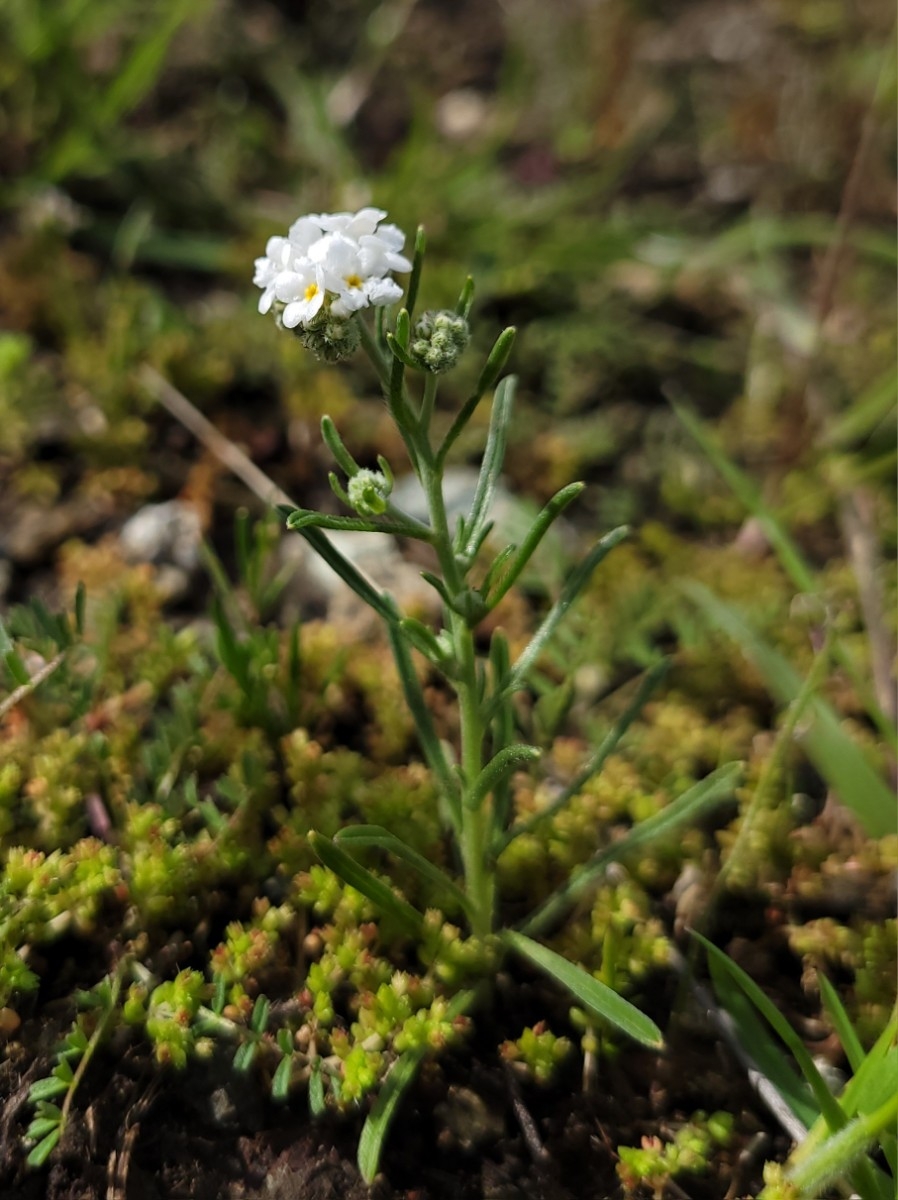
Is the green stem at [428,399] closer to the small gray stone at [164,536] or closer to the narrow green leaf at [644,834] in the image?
the narrow green leaf at [644,834]

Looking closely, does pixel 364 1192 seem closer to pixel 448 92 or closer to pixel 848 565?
pixel 848 565

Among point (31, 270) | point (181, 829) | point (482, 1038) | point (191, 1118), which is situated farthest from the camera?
point (31, 270)

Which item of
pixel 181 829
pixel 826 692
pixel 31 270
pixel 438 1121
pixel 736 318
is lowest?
pixel 438 1121

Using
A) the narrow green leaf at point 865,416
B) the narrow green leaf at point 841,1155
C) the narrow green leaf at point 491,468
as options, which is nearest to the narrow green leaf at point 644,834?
the narrow green leaf at point 841,1155

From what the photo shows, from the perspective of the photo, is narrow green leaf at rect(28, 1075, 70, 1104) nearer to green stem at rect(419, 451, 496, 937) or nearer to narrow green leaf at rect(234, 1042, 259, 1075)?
narrow green leaf at rect(234, 1042, 259, 1075)

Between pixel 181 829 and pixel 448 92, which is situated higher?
pixel 448 92

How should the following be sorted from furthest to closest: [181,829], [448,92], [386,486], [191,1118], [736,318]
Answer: [448,92] → [736,318] → [181,829] → [191,1118] → [386,486]

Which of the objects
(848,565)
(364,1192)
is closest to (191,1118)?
(364,1192)
